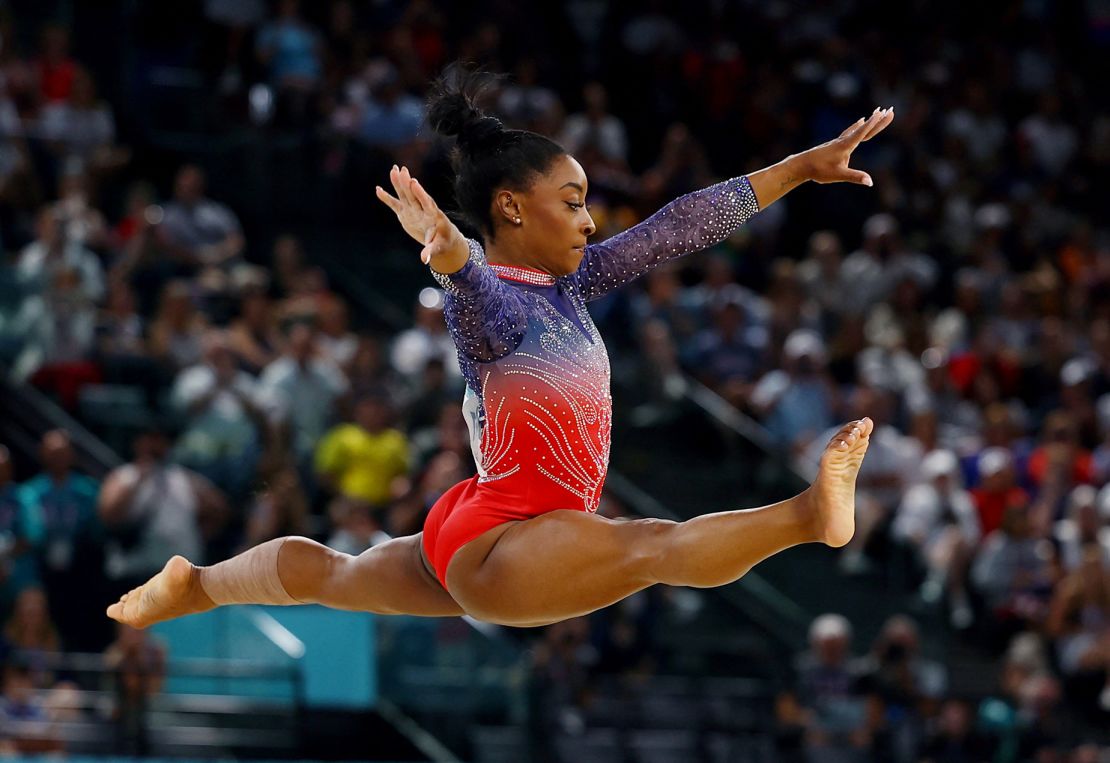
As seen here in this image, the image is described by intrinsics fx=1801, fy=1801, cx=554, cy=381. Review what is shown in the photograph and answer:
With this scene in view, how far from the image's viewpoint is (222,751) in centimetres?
819

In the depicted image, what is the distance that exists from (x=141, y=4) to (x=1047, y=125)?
23.5 feet

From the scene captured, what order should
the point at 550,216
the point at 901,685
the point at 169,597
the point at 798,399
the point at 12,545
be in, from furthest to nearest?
the point at 798,399 → the point at 901,685 → the point at 12,545 → the point at 169,597 → the point at 550,216

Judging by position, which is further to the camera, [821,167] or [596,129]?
[596,129]

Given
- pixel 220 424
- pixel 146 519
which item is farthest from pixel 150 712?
pixel 220 424

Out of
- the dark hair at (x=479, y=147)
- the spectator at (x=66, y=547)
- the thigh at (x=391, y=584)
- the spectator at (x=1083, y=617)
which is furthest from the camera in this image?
the spectator at (x=1083, y=617)

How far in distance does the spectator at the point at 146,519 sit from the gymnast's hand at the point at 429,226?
5113 mm

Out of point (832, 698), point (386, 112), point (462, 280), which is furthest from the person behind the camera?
point (386, 112)

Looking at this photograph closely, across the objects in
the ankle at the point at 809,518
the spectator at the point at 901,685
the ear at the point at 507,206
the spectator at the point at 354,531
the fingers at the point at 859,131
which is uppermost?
the spectator at the point at 354,531

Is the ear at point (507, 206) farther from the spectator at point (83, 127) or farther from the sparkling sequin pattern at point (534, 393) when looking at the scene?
the spectator at point (83, 127)

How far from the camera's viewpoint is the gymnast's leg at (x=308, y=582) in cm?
469

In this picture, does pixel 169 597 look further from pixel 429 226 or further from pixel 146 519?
pixel 146 519

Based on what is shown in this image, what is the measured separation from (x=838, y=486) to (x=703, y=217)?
3.85 feet

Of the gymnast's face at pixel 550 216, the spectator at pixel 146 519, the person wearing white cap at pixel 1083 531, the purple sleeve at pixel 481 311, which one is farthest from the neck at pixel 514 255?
the person wearing white cap at pixel 1083 531

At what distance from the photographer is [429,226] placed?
3.99 metres
